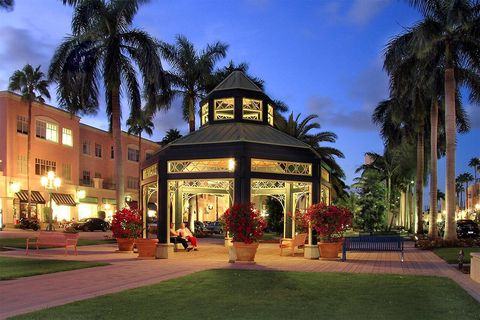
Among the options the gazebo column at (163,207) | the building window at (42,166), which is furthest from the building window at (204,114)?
the building window at (42,166)

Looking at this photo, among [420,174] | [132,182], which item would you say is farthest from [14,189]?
[420,174]

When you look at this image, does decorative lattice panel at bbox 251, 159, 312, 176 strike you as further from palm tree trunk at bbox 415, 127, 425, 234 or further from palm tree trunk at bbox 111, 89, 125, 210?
palm tree trunk at bbox 415, 127, 425, 234

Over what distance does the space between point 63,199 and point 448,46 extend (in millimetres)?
46959

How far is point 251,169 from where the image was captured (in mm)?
19344

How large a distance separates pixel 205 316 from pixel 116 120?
21.8 m

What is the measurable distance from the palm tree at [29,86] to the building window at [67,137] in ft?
19.5

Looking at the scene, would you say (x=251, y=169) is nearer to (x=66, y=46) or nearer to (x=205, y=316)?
(x=205, y=316)

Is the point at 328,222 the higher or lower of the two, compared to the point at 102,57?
lower

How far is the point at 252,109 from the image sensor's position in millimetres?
23094

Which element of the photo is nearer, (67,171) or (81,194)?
(81,194)

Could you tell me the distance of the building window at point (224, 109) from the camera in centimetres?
2288

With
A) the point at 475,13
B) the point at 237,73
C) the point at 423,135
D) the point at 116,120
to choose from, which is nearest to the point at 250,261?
the point at 237,73

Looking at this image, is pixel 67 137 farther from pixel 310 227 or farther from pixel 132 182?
pixel 310 227

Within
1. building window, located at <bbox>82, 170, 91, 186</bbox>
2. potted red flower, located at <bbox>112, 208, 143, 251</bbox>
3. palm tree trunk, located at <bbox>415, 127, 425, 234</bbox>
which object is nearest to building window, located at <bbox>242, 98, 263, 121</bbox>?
potted red flower, located at <bbox>112, 208, 143, 251</bbox>
